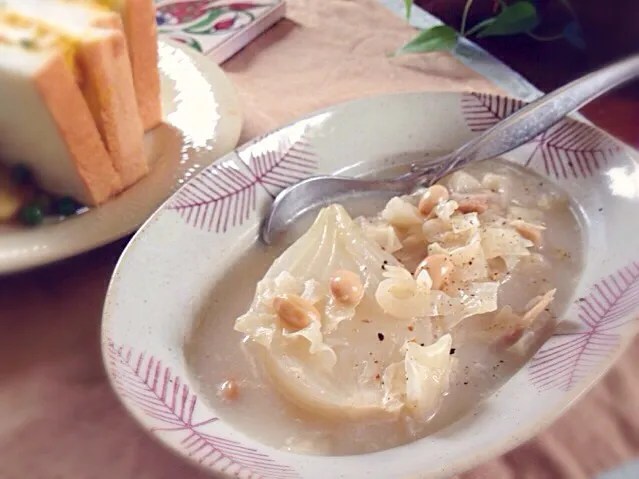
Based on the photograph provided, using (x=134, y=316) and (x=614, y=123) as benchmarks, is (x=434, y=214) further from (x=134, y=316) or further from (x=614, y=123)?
(x=614, y=123)

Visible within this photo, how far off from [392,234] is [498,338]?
0.16m

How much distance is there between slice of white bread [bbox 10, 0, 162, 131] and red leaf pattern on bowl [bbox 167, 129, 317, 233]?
201 mm

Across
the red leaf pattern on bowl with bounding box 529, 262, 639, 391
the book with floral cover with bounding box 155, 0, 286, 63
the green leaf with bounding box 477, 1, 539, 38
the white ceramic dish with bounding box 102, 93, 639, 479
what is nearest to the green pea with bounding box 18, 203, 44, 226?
the white ceramic dish with bounding box 102, 93, 639, 479

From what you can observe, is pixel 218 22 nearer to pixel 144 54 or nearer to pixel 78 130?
pixel 144 54

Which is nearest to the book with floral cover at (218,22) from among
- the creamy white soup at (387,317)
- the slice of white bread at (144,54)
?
the slice of white bread at (144,54)

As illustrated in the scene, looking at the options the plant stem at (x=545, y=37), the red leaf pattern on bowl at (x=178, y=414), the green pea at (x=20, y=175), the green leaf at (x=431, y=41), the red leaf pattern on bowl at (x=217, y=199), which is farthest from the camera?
the plant stem at (x=545, y=37)

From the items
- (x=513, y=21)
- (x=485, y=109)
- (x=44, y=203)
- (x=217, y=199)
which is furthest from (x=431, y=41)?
(x=44, y=203)

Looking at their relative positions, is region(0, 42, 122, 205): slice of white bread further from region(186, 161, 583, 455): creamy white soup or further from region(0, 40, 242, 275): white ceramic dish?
region(186, 161, 583, 455): creamy white soup

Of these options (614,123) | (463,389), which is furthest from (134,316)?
(614,123)

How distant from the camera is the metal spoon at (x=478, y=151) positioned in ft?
2.63

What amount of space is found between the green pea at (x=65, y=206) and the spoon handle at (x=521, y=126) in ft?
1.33

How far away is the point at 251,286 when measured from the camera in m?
0.71

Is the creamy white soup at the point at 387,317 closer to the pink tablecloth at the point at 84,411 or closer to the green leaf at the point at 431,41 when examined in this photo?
the pink tablecloth at the point at 84,411

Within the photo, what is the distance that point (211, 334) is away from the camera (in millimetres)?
662
